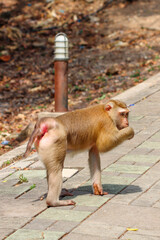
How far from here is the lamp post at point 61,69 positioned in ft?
27.6

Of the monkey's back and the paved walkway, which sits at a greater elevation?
the monkey's back

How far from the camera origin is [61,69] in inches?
334

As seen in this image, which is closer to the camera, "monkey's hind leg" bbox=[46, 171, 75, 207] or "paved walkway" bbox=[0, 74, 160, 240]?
"paved walkway" bbox=[0, 74, 160, 240]

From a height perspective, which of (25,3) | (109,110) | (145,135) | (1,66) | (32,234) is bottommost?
(32,234)

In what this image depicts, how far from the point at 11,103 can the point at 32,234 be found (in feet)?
24.5

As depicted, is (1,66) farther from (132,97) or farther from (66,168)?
(66,168)

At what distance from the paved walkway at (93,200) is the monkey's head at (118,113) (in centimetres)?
75

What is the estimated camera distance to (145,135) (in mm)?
7430

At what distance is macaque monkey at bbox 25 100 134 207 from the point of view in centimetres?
487

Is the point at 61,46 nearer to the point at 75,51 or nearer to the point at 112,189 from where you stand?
the point at 112,189

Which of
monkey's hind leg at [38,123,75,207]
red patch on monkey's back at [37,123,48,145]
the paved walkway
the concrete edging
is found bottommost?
the paved walkway

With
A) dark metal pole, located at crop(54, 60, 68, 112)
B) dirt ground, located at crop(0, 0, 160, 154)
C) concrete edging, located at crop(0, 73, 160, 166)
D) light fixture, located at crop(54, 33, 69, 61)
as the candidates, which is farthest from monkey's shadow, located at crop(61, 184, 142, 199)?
concrete edging, located at crop(0, 73, 160, 166)

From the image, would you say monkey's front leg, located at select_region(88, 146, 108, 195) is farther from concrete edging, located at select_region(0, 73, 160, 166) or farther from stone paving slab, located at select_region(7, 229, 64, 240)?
concrete edging, located at select_region(0, 73, 160, 166)

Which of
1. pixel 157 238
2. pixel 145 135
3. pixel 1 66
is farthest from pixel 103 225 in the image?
pixel 1 66
